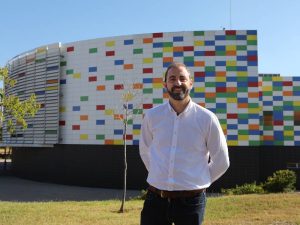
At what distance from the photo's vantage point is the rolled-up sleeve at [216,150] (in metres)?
3.43

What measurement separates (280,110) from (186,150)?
1783cm

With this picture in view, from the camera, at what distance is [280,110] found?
20312mm

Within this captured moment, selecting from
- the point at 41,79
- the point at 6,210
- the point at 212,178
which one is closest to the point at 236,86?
the point at 41,79

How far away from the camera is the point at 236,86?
19688mm

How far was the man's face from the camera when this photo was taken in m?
3.41

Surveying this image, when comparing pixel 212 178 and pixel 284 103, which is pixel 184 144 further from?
pixel 284 103

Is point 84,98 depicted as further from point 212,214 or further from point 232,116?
point 212,214

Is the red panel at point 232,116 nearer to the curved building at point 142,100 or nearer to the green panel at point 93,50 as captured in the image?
the curved building at point 142,100

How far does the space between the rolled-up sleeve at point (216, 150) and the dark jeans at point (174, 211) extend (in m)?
0.21

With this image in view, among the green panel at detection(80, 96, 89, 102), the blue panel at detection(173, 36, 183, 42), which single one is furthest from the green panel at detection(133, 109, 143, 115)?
the blue panel at detection(173, 36, 183, 42)

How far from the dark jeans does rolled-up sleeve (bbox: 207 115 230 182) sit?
0.21 m

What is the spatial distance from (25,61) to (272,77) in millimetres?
13172

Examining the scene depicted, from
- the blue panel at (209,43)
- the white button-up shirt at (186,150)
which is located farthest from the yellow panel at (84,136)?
the white button-up shirt at (186,150)

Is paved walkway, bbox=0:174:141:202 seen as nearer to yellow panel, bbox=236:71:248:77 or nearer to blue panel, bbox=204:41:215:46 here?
yellow panel, bbox=236:71:248:77
